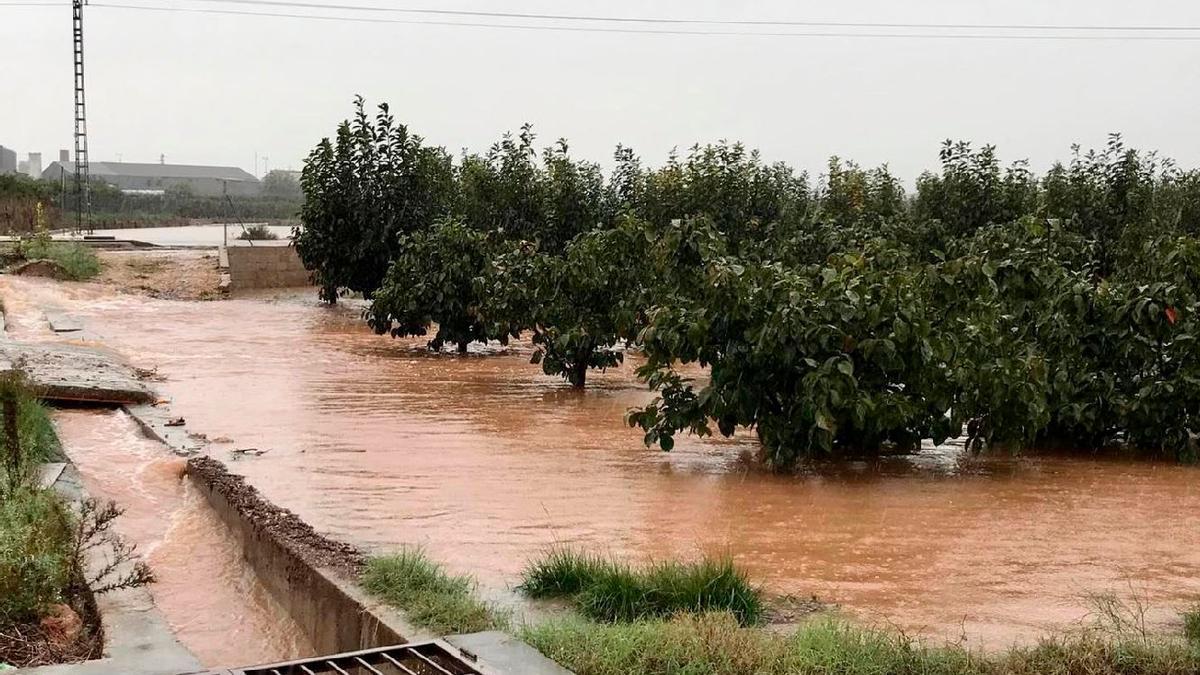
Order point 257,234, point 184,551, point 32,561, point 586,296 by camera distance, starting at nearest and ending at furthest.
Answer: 1. point 32,561
2. point 184,551
3. point 586,296
4. point 257,234

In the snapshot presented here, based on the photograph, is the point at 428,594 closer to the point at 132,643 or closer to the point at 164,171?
the point at 132,643

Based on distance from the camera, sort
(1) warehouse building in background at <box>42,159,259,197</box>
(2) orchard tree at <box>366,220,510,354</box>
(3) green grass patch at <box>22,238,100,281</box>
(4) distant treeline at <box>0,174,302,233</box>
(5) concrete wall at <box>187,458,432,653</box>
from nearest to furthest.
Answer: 1. (5) concrete wall at <box>187,458,432,653</box>
2. (2) orchard tree at <box>366,220,510,354</box>
3. (3) green grass patch at <box>22,238,100,281</box>
4. (4) distant treeline at <box>0,174,302,233</box>
5. (1) warehouse building in background at <box>42,159,259,197</box>

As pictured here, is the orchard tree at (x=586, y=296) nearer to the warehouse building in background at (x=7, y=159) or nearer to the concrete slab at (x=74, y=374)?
the concrete slab at (x=74, y=374)

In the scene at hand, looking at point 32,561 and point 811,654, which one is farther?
point 32,561

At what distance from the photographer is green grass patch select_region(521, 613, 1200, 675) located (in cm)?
408

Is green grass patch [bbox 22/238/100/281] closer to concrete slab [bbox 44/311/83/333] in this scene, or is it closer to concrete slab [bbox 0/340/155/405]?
concrete slab [bbox 44/311/83/333]

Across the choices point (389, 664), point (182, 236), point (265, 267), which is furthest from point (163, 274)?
point (389, 664)

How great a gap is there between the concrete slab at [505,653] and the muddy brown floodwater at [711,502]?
1331 mm

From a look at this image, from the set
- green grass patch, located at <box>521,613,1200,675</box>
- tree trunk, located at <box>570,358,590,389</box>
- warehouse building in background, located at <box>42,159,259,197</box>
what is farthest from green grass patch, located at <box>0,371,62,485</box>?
warehouse building in background, located at <box>42,159,259,197</box>

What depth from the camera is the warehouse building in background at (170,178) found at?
7375 cm

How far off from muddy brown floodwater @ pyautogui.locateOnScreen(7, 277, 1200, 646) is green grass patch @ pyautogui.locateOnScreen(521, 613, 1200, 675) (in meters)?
0.55

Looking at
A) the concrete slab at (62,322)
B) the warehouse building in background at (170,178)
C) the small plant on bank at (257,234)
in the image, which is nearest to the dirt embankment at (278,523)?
the concrete slab at (62,322)

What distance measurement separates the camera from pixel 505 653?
13.9ft

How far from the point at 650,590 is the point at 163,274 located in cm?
2505
